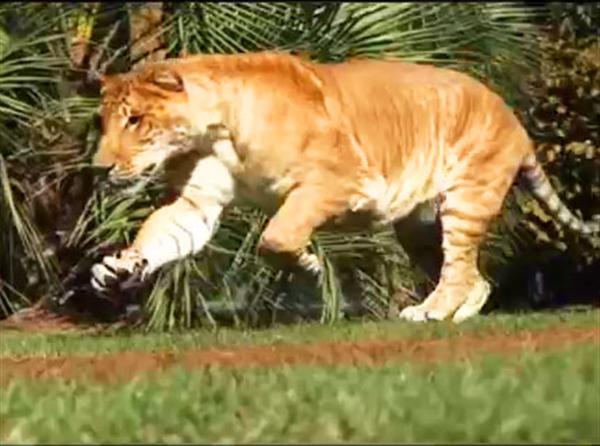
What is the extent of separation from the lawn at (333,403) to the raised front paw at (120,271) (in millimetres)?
3390

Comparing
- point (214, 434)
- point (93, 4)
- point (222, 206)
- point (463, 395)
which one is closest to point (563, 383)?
point (463, 395)

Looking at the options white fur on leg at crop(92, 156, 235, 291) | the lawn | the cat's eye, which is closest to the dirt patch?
the lawn

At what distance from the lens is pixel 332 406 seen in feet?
20.4

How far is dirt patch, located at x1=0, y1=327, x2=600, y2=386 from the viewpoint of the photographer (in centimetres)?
802

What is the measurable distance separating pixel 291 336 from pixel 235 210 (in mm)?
4164

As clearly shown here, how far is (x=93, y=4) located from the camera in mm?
16547

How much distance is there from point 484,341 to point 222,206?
3.06m

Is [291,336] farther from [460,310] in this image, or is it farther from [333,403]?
[333,403]

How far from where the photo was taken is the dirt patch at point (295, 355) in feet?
26.3

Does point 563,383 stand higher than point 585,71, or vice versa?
point 563,383

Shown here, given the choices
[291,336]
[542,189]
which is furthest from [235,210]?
[291,336]

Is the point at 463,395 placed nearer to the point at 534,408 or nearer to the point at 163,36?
the point at 534,408

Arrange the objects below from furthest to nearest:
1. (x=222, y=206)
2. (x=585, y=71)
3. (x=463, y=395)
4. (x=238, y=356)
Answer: (x=585, y=71), (x=222, y=206), (x=238, y=356), (x=463, y=395)

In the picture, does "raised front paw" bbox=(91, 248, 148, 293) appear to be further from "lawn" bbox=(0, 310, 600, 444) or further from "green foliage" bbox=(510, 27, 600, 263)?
"green foliage" bbox=(510, 27, 600, 263)
